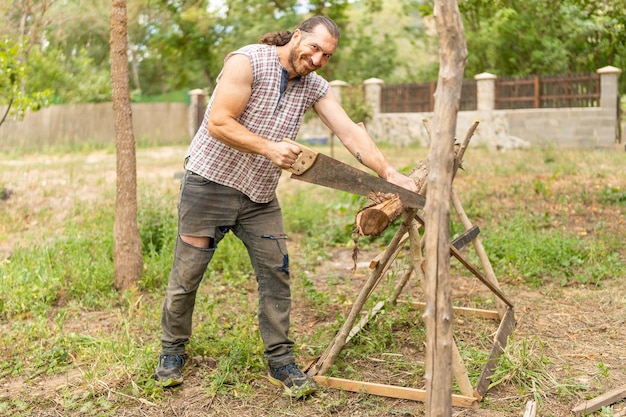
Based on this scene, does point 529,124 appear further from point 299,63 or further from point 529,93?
point 299,63

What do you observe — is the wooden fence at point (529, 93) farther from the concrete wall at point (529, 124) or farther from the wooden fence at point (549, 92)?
the concrete wall at point (529, 124)

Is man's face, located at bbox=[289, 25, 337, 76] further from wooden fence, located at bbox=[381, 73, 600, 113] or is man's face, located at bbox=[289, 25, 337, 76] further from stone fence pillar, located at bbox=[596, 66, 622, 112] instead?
stone fence pillar, located at bbox=[596, 66, 622, 112]

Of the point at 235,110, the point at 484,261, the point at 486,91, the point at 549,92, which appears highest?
the point at 486,91

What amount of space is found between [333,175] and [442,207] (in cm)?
63

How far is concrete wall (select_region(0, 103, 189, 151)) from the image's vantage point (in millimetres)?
18859

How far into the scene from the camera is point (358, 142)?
3912 millimetres

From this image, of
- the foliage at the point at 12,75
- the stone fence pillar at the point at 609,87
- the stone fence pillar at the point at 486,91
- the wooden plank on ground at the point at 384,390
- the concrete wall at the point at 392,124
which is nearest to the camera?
the wooden plank on ground at the point at 384,390

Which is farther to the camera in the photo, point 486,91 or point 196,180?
point 486,91

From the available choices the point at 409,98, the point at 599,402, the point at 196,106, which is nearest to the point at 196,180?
the point at 599,402

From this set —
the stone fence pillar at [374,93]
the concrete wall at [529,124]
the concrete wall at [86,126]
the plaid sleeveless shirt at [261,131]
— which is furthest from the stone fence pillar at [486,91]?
the plaid sleeveless shirt at [261,131]

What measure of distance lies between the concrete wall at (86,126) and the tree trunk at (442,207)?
1570 centimetres


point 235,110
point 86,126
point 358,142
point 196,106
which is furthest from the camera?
point 196,106

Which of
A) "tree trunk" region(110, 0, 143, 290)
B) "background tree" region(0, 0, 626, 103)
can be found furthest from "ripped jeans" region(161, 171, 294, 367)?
"background tree" region(0, 0, 626, 103)

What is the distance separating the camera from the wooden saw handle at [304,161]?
3.21 meters
